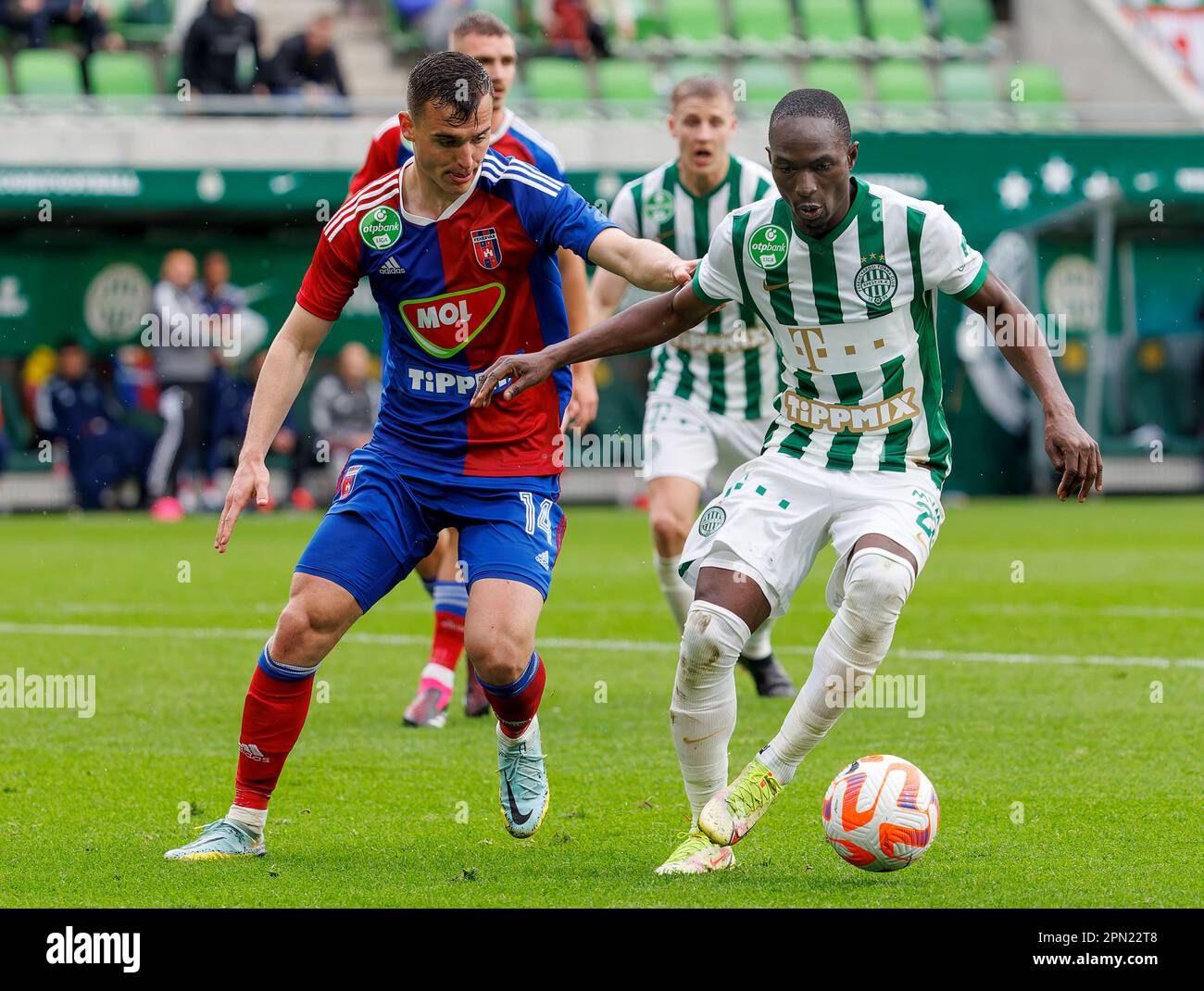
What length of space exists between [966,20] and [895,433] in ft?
68.6

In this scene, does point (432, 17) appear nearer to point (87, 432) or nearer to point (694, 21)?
point (694, 21)

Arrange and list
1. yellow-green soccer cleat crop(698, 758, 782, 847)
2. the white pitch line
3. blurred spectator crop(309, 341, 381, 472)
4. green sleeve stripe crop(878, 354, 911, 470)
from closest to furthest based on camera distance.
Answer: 1. yellow-green soccer cleat crop(698, 758, 782, 847)
2. green sleeve stripe crop(878, 354, 911, 470)
3. the white pitch line
4. blurred spectator crop(309, 341, 381, 472)

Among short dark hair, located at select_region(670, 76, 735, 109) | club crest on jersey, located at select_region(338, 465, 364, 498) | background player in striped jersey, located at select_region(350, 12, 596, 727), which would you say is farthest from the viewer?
short dark hair, located at select_region(670, 76, 735, 109)

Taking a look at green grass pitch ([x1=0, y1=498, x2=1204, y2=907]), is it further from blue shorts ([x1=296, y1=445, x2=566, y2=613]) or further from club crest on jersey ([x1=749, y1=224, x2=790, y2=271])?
club crest on jersey ([x1=749, y1=224, x2=790, y2=271])

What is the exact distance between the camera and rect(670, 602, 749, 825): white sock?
4957mm

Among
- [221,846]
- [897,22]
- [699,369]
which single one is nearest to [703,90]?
[699,369]

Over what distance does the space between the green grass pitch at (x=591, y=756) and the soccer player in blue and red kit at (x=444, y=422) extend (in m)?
0.41

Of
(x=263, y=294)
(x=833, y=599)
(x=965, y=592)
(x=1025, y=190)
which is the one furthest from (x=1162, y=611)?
(x=263, y=294)

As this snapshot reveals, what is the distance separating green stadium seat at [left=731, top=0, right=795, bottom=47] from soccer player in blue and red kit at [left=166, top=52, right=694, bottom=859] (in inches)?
753

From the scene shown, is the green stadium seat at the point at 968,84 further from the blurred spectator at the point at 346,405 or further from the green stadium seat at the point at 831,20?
the blurred spectator at the point at 346,405

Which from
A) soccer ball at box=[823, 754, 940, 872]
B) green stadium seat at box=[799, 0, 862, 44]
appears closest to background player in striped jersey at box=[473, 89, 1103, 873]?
soccer ball at box=[823, 754, 940, 872]

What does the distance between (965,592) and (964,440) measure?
9835mm
